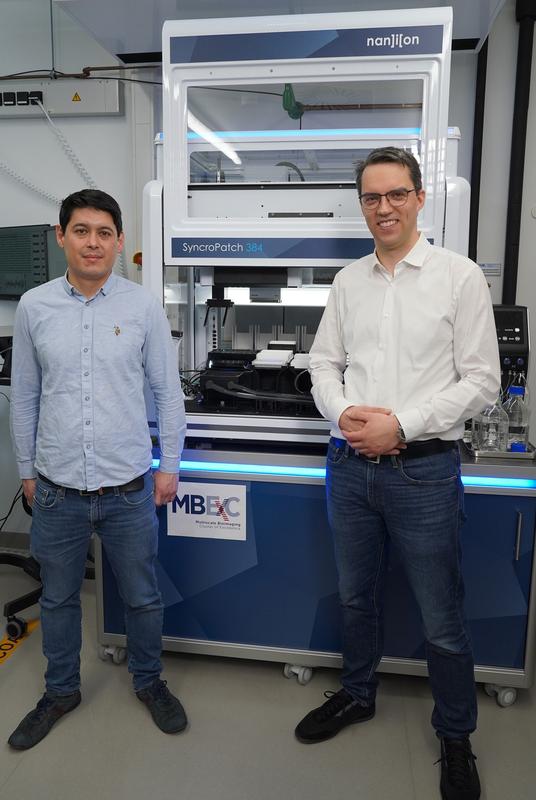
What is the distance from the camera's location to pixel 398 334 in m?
1.53

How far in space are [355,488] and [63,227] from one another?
1.02 meters

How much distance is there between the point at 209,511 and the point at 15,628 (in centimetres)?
98

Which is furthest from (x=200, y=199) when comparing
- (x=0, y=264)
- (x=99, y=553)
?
(x=0, y=264)

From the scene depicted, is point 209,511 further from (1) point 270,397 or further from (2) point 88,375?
(2) point 88,375

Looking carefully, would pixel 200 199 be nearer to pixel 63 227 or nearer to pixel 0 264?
pixel 63 227

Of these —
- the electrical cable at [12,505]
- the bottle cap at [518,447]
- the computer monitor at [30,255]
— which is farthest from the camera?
the electrical cable at [12,505]

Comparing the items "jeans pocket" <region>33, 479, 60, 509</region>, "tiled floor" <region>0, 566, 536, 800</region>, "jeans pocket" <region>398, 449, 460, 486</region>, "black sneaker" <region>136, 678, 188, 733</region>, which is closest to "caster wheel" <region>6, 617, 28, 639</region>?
"tiled floor" <region>0, 566, 536, 800</region>

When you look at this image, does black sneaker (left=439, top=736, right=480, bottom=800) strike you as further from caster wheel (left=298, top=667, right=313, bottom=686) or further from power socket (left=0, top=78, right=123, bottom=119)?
power socket (left=0, top=78, right=123, bottom=119)

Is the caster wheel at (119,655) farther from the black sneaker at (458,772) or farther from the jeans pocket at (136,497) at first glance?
the black sneaker at (458,772)

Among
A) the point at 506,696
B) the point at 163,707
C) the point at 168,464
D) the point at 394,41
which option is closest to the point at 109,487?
the point at 168,464

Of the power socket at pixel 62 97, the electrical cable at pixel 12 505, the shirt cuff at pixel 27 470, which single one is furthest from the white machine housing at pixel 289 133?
the electrical cable at pixel 12 505

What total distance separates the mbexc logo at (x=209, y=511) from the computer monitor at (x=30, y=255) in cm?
140

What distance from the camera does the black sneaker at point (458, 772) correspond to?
1.58 meters

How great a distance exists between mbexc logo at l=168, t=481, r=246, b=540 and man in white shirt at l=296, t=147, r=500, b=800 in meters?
0.42
